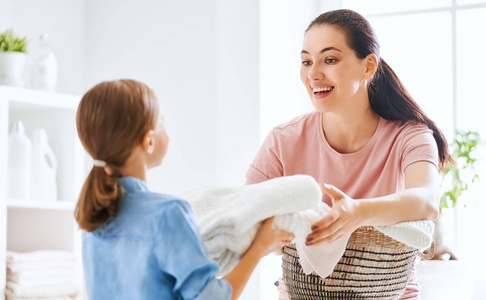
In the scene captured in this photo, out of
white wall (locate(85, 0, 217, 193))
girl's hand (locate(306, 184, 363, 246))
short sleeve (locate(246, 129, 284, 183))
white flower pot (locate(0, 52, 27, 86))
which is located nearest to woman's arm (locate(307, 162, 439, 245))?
girl's hand (locate(306, 184, 363, 246))

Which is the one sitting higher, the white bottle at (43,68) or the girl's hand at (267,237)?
the white bottle at (43,68)

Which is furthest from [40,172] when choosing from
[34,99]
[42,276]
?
[42,276]

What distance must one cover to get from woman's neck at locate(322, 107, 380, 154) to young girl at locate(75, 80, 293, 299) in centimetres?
57

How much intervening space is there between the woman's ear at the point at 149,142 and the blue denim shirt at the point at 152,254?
54mm

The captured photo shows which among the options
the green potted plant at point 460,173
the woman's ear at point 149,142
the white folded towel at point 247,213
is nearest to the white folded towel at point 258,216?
the white folded towel at point 247,213

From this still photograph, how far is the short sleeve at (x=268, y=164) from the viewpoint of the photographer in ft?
5.19

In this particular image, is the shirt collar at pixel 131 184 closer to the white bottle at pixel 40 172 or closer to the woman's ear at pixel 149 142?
the woman's ear at pixel 149 142

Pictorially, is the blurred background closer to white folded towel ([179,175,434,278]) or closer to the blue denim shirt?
white folded towel ([179,175,434,278])

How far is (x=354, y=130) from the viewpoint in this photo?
159 cm

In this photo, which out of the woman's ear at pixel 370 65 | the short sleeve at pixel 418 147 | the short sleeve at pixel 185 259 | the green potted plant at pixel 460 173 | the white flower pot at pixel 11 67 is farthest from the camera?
the white flower pot at pixel 11 67

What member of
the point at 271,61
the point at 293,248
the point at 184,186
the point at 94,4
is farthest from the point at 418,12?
the point at 293,248

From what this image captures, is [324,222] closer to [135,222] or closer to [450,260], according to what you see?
[135,222]

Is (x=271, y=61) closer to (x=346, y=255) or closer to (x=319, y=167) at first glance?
(x=319, y=167)

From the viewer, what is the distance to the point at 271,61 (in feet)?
7.83
